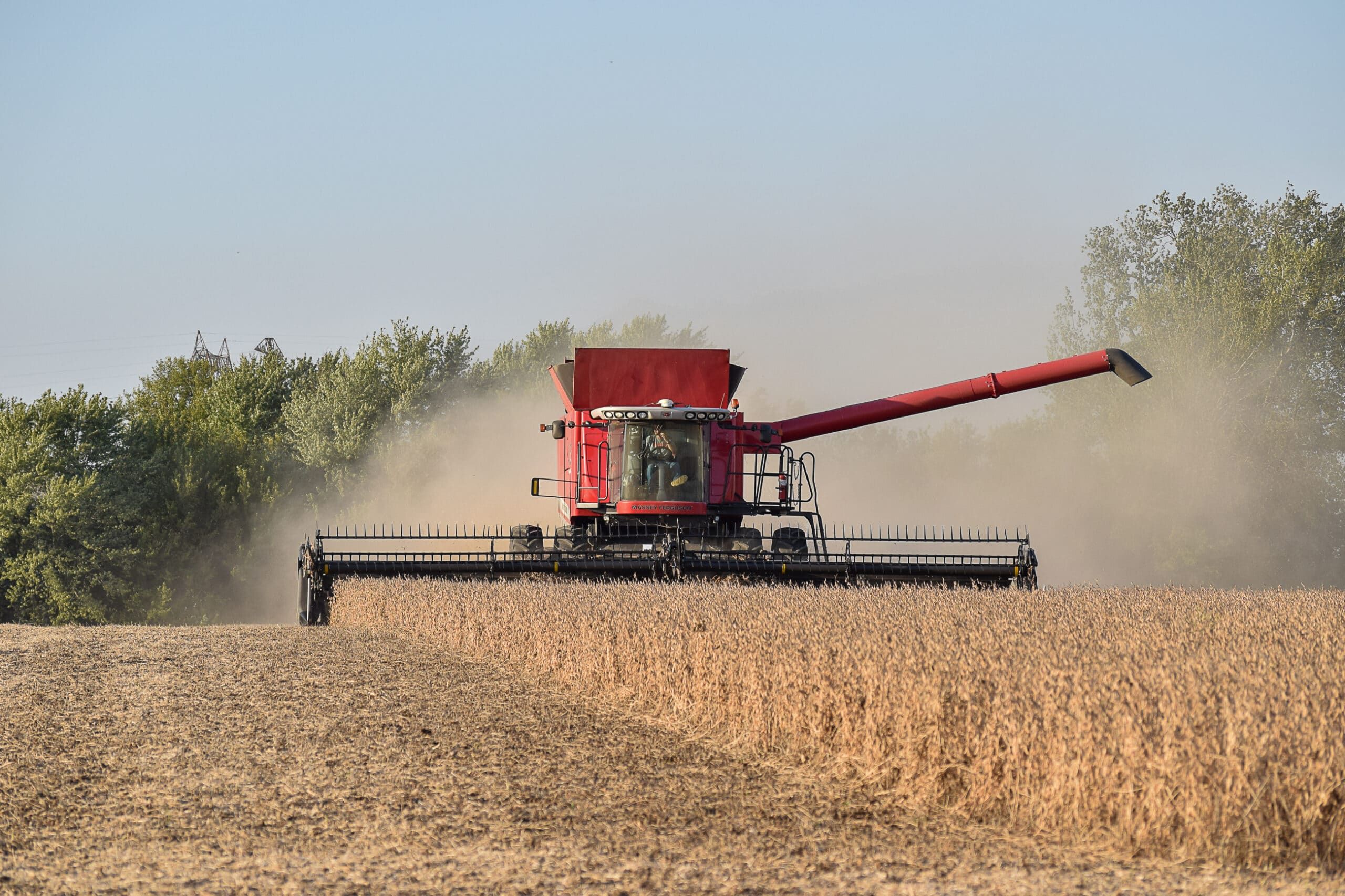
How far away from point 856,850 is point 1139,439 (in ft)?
90.0

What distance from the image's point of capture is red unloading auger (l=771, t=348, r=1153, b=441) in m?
16.9

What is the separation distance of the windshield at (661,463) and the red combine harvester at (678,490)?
1 cm

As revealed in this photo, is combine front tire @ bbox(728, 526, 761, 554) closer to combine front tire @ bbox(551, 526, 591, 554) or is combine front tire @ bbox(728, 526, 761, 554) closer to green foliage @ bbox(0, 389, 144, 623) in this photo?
combine front tire @ bbox(551, 526, 591, 554)

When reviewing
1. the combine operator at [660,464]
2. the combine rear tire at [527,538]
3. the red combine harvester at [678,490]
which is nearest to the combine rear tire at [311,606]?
the red combine harvester at [678,490]

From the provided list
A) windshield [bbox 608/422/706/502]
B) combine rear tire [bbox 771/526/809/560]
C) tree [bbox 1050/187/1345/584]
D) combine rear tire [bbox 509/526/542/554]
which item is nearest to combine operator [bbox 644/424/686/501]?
windshield [bbox 608/422/706/502]

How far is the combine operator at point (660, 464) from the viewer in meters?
15.3

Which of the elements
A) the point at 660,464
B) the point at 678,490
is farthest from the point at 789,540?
the point at 660,464

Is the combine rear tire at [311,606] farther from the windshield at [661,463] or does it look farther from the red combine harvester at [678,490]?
the windshield at [661,463]

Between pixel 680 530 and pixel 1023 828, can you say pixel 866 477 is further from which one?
pixel 1023 828

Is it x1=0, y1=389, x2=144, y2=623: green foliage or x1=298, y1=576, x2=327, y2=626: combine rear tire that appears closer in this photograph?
x1=298, y1=576, x2=327, y2=626: combine rear tire

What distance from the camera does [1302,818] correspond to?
4645mm

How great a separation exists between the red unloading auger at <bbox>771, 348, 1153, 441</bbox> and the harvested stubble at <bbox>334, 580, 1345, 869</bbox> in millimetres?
6763

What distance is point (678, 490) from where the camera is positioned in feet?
50.5

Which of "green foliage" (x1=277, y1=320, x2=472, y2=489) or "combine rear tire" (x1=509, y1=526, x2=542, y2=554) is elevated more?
"green foliage" (x1=277, y1=320, x2=472, y2=489)
